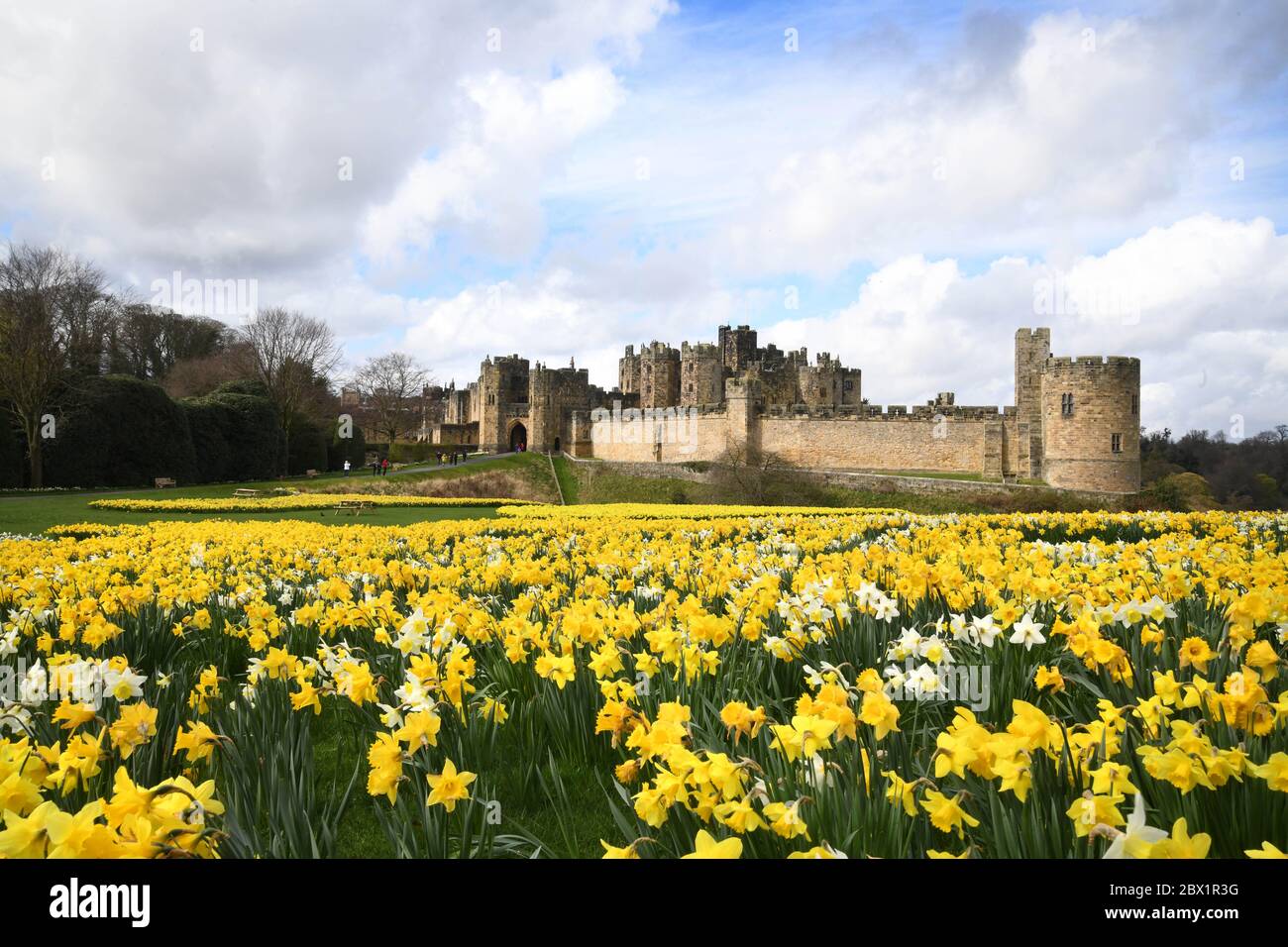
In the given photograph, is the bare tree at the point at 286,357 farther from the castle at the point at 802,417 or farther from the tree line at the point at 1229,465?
the tree line at the point at 1229,465

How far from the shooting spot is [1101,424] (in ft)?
109

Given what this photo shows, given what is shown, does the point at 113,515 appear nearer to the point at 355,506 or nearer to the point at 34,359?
the point at 355,506

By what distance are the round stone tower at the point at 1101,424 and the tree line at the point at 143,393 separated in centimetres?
3436

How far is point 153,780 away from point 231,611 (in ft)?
8.77

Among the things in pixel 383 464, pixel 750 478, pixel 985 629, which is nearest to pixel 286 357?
pixel 383 464

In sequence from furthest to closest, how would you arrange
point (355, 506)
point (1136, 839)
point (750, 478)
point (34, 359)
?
1. point (750, 478)
2. point (34, 359)
3. point (355, 506)
4. point (1136, 839)

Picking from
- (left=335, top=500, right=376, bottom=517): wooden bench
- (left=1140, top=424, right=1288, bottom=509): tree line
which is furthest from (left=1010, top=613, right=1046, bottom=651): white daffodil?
(left=1140, top=424, right=1288, bottom=509): tree line

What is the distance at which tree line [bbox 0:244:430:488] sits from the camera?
2831cm

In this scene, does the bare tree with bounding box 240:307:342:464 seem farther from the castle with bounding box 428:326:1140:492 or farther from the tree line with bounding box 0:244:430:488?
the castle with bounding box 428:326:1140:492

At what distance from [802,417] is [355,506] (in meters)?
30.7

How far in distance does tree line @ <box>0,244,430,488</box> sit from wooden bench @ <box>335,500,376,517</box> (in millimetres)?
13848

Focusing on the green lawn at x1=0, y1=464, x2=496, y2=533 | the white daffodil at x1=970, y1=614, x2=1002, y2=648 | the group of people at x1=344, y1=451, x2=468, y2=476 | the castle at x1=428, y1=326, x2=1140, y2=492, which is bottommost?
the green lawn at x1=0, y1=464, x2=496, y2=533

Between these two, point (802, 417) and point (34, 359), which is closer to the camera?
point (34, 359)
